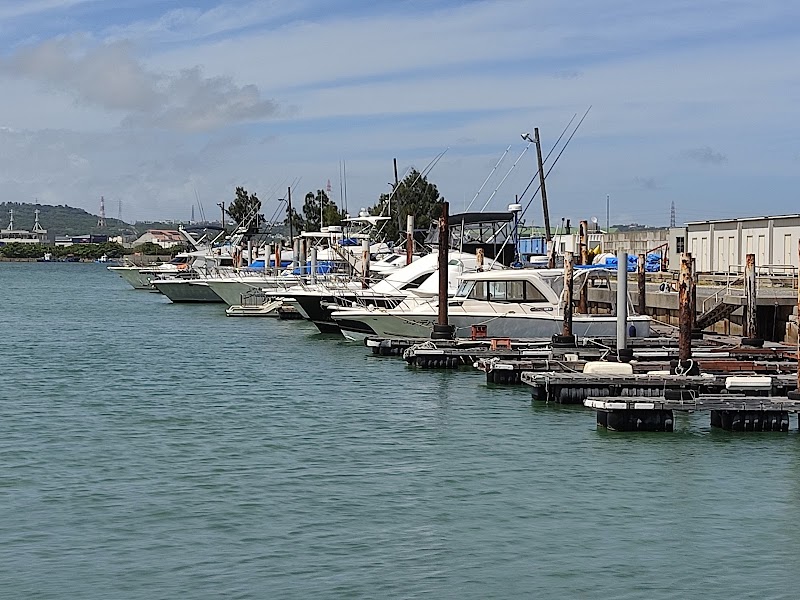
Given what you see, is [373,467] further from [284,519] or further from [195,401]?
[195,401]

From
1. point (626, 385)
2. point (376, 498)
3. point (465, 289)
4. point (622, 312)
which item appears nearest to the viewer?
point (376, 498)

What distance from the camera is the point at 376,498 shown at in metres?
17.7

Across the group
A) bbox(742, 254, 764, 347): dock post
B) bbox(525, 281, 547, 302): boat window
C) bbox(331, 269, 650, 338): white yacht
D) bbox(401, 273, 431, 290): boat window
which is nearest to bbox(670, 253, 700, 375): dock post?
bbox(742, 254, 764, 347): dock post

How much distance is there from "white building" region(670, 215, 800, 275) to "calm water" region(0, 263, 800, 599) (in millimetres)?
21618

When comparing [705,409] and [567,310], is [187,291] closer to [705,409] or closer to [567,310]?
[567,310]

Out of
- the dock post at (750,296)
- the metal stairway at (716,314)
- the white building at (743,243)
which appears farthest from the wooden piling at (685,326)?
the white building at (743,243)

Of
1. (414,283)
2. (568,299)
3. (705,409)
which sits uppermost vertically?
(414,283)

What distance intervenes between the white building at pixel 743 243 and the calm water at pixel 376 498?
851 inches

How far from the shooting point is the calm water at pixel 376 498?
14.1 m

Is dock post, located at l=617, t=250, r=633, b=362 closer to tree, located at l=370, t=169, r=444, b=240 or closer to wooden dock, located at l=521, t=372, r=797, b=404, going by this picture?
wooden dock, located at l=521, t=372, r=797, b=404

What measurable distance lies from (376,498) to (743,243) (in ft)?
124

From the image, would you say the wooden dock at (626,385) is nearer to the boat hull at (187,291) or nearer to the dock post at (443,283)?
the dock post at (443,283)

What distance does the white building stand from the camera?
47750 mm

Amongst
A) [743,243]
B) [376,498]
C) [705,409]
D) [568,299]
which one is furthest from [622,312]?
[743,243]
